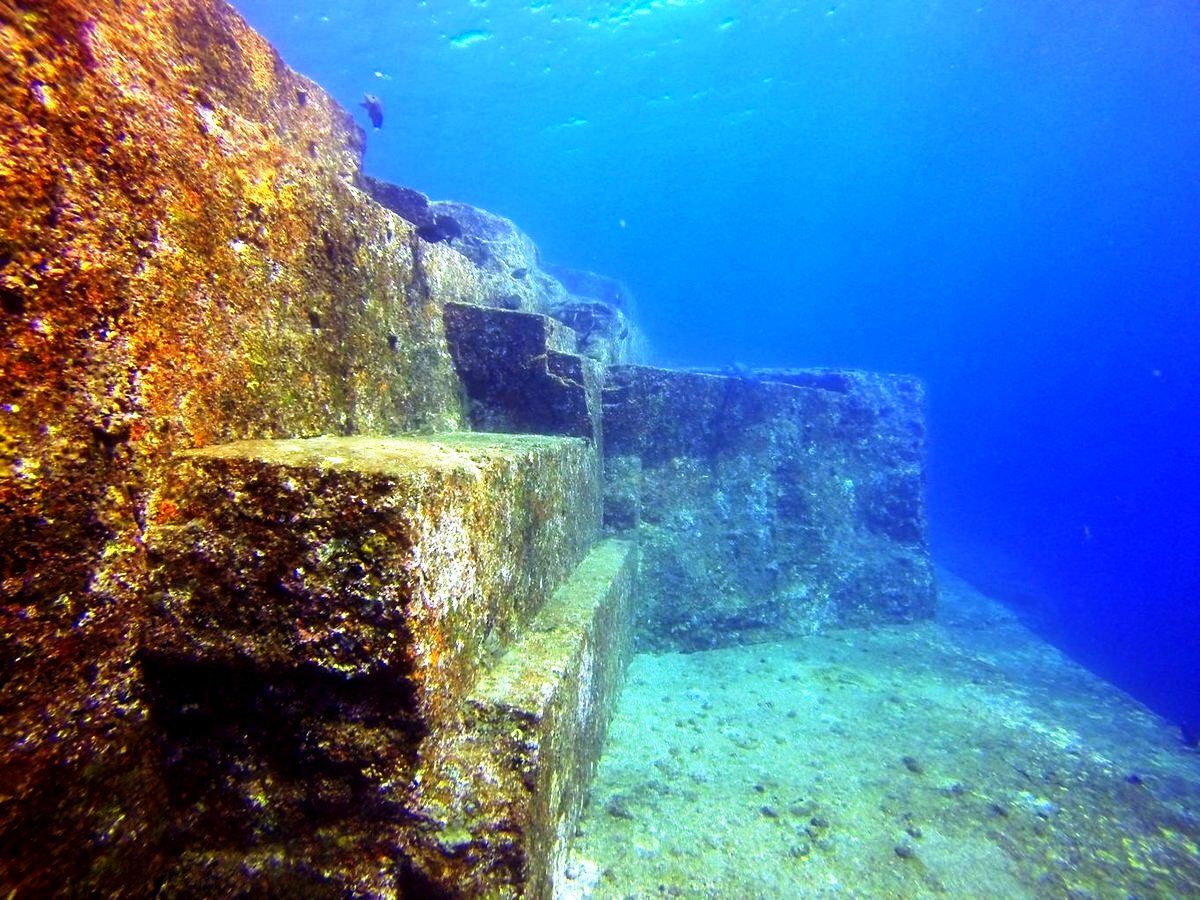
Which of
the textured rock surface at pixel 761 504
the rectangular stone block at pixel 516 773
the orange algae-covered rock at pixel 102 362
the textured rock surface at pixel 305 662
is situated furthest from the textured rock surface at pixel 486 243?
the textured rock surface at pixel 305 662

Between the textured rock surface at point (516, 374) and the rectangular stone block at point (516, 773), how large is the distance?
2.14m

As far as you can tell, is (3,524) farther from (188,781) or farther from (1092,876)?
(1092,876)

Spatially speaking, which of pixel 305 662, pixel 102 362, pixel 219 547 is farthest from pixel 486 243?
pixel 305 662

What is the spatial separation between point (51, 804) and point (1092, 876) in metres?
6.40

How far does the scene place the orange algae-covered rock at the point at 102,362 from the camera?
57.7 inches

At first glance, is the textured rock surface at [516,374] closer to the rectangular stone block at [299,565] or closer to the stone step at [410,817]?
the stone step at [410,817]

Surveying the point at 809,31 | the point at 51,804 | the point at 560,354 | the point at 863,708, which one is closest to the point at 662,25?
the point at 809,31

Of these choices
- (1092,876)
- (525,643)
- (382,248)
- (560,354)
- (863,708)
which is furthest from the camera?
(863,708)

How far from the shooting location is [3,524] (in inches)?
55.3

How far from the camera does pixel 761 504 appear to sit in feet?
25.6

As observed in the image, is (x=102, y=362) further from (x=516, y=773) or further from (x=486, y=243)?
(x=486, y=243)

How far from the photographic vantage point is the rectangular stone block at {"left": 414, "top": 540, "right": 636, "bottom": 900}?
6.45 feet

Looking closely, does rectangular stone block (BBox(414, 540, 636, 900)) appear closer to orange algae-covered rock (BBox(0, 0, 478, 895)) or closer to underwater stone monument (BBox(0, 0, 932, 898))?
underwater stone monument (BBox(0, 0, 932, 898))

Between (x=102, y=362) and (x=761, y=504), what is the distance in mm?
7496
